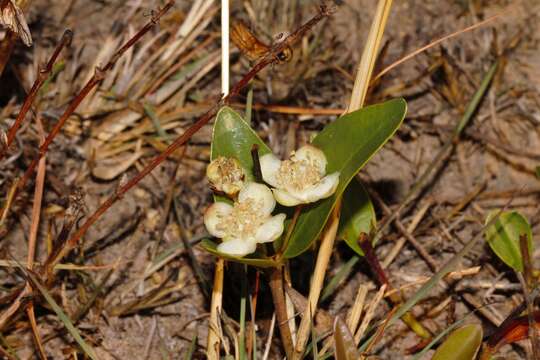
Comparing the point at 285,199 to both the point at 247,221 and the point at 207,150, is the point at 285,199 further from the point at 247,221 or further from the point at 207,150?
the point at 207,150

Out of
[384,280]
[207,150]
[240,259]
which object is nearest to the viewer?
[240,259]

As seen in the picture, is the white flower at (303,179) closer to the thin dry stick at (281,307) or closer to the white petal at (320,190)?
the white petal at (320,190)

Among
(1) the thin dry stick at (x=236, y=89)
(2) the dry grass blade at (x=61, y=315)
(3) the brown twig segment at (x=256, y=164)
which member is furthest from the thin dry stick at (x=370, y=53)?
(2) the dry grass blade at (x=61, y=315)

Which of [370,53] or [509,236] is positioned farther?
[509,236]

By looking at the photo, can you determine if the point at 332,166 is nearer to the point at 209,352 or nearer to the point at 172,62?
the point at 209,352

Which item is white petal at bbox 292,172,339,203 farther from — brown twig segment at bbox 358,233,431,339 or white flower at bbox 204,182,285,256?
brown twig segment at bbox 358,233,431,339

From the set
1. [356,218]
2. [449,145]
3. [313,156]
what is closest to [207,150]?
[356,218]

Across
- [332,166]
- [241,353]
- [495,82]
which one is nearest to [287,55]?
[332,166]

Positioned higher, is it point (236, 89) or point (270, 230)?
point (236, 89)
